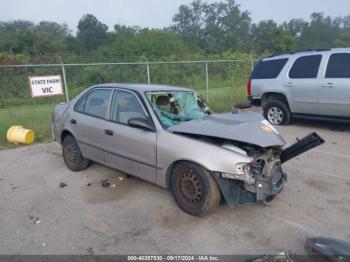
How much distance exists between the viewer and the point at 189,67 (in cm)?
1527

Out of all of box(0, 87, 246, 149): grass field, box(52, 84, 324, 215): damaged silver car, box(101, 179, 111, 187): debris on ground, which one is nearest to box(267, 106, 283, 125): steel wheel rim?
box(0, 87, 246, 149): grass field

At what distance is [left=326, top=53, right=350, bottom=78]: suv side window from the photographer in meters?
7.66

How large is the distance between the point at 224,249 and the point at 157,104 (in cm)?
217

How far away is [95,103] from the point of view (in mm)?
5262

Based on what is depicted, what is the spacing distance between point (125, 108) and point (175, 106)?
2.39ft

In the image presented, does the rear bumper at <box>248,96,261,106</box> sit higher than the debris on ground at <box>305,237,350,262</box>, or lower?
higher

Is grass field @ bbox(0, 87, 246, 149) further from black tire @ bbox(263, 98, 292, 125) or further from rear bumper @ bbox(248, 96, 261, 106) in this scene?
black tire @ bbox(263, 98, 292, 125)

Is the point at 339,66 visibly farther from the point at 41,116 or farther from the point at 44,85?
the point at 41,116

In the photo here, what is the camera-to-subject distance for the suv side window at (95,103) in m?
5.04

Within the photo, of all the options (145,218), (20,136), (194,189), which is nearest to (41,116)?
(20,136)

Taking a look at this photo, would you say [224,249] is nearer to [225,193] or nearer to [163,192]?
[225,193]

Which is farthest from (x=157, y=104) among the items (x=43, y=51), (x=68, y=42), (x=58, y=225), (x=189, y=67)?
(x=68, y=42)

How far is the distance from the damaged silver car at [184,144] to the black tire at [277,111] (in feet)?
14.7

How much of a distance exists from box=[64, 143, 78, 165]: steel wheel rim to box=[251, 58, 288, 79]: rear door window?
5.95m
